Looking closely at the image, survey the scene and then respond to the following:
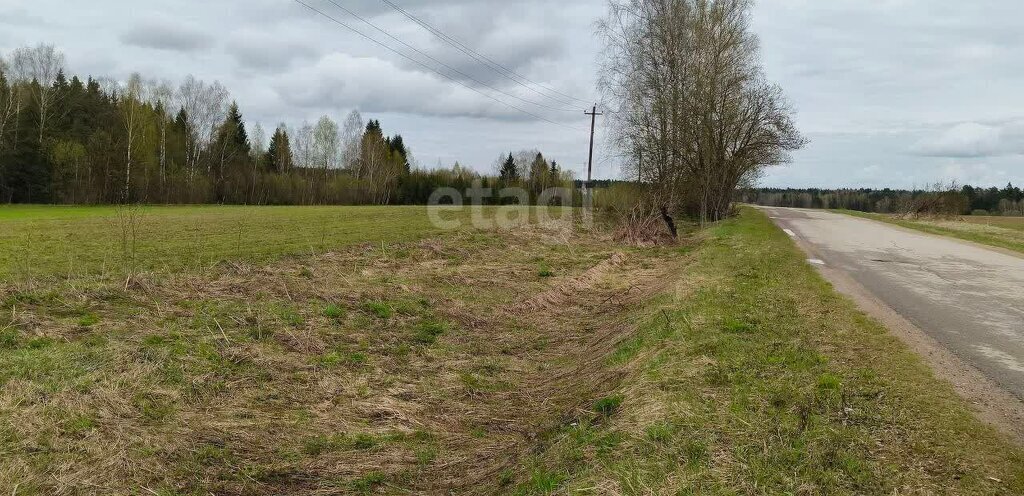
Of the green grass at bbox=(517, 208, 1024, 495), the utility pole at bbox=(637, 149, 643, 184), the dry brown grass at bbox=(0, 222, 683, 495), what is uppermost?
the utility pole at bbox=(637, 149, 643, 184)

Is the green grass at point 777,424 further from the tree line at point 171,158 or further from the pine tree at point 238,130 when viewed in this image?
A: the pine tree at point 238,130

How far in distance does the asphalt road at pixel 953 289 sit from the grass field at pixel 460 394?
70 cm

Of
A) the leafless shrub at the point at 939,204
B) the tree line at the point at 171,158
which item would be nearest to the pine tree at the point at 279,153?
the tree line at the point at 171,158

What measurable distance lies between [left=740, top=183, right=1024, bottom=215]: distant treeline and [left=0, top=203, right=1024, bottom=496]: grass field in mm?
31701

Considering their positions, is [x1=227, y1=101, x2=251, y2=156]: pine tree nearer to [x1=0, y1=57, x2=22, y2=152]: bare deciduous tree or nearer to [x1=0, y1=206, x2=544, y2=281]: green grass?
[x1=0, y1=57, x2=22, y2=152]: bare deciduous tree

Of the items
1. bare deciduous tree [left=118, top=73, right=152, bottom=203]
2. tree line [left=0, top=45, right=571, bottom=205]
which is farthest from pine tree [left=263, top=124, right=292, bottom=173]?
bare deciduous tree [left=118, top=73, right=152, bottom=203]

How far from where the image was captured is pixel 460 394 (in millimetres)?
6910

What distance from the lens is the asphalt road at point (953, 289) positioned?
5.75 m

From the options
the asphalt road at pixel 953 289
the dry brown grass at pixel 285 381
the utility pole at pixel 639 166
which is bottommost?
the dry brown grass at pixel 285 381

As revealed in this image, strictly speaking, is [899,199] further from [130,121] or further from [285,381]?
[130,121]

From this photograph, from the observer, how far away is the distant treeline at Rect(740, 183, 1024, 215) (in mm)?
35375

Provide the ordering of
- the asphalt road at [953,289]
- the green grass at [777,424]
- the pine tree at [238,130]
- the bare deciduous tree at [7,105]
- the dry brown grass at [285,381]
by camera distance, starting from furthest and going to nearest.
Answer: the pine tree at [238,130] < the bare deciduous tree at [7,105] < the asphalt road at [953,289] < the dry brown grass at [285,381] < the green grass at [777,424]

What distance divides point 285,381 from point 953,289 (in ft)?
30.8

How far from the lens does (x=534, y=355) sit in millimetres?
8555
